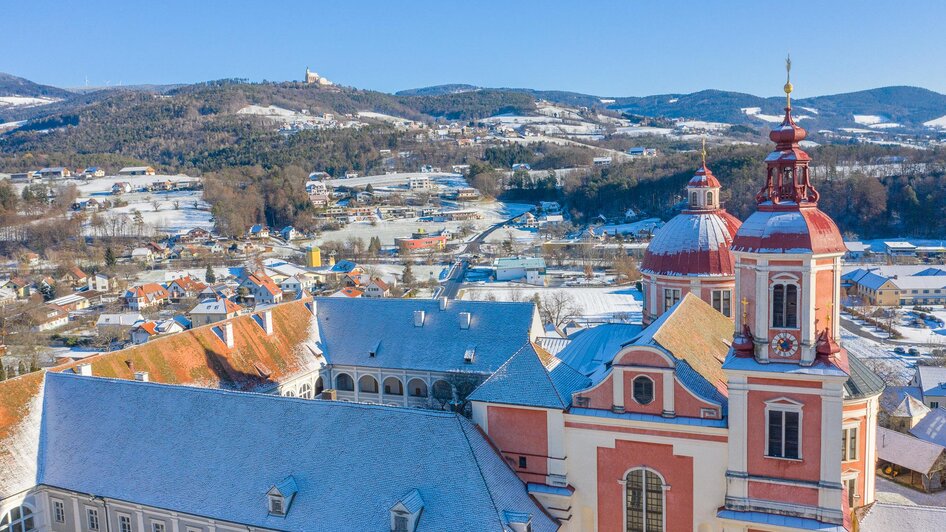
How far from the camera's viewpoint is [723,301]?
37.0 m

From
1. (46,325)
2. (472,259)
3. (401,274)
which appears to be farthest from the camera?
(472,259)

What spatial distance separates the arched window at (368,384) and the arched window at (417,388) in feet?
7.03

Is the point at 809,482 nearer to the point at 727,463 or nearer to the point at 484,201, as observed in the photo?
the point at 727,463

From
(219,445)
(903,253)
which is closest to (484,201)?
(903,253)

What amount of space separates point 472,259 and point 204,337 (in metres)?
88.7

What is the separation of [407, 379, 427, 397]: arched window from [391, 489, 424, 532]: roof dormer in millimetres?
18814

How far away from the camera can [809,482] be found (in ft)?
73.0

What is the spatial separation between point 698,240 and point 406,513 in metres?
22.3

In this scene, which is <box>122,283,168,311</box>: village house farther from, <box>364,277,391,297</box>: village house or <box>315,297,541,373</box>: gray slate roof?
<box>315,297,541,373</box>: gray slate roof

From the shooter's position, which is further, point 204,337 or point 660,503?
point 204,337

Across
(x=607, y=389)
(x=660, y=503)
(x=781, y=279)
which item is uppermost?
(x=781, y=279)

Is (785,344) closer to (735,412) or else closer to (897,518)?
(735,412)

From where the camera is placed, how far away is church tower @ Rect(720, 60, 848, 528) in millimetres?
21891

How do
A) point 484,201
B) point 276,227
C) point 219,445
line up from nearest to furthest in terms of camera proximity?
point 219,445 < point 276,227 < point 484,201
